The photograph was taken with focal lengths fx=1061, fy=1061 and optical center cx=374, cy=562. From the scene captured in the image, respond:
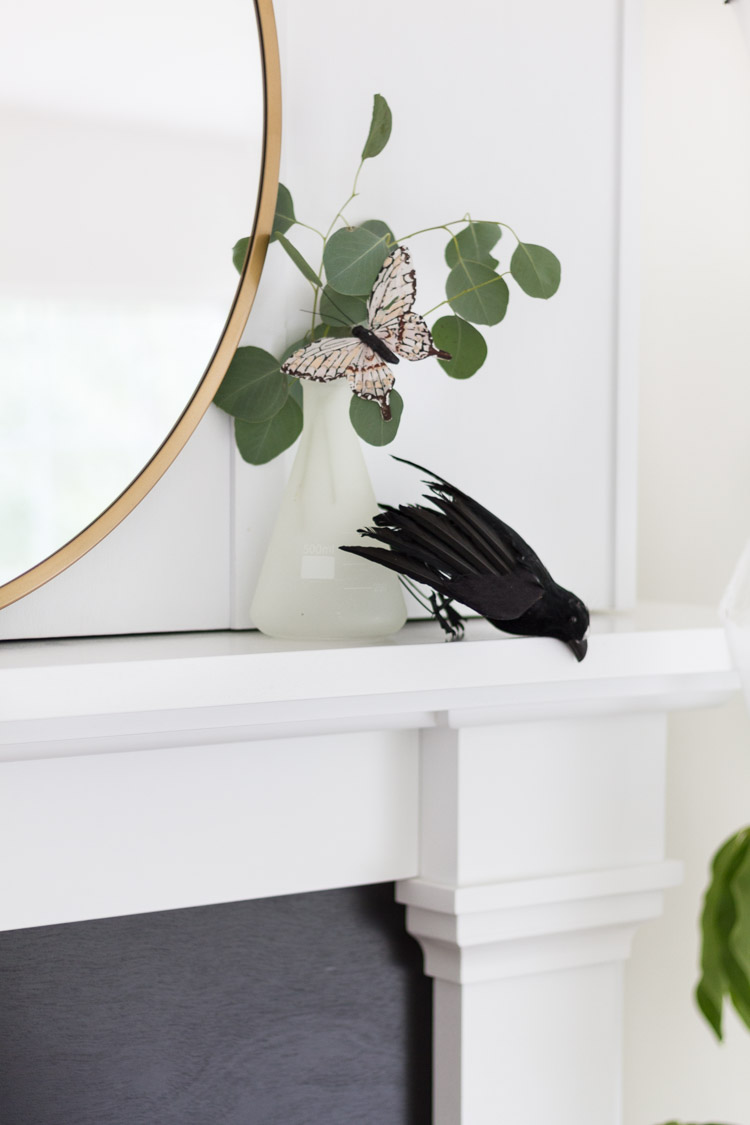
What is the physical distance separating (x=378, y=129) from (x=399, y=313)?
144 mm

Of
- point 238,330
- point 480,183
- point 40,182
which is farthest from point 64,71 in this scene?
point 480,183

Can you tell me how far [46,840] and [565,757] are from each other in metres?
0.35

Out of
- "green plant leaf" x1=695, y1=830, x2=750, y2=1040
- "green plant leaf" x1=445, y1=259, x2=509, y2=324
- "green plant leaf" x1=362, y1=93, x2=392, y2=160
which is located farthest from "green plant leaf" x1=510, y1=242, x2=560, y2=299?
"green plant leaf" x1=695, y1=830, x2=750, y2=1040

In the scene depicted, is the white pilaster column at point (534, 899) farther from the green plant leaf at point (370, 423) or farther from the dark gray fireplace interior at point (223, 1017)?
the green plant leaf at point (370, 423)

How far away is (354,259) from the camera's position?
2.24 feet

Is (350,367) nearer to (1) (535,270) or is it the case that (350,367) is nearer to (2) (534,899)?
(1) (535,270)

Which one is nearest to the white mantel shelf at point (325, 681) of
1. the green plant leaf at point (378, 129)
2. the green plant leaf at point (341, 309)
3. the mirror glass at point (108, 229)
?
the mirror glass at point (108, 229)

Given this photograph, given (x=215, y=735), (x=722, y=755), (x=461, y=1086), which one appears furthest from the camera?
(x=722, y=755)

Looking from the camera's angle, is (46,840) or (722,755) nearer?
(46,840)

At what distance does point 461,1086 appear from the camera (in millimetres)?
721

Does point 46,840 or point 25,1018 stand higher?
point 46,840

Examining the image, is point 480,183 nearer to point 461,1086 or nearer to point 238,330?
point 238,330

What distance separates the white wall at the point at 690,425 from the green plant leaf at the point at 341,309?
1.34 feet

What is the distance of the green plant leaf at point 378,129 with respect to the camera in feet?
2.24
